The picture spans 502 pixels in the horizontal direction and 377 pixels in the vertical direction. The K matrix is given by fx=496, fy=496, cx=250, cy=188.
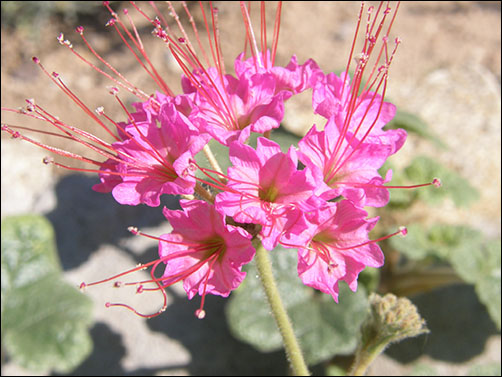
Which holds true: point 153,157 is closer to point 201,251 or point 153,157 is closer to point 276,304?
point 201,251

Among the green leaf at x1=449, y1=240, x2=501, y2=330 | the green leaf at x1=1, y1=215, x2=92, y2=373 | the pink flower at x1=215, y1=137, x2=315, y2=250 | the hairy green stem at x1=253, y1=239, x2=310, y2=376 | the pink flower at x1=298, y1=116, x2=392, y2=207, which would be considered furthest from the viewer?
the green leaf at x1=449, y1=240, x2=501, y2=330

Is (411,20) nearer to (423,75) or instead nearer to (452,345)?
(423,75)

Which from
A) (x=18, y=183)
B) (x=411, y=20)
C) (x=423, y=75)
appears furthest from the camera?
(x=411, y=20)

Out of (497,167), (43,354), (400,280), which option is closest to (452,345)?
(400,280)

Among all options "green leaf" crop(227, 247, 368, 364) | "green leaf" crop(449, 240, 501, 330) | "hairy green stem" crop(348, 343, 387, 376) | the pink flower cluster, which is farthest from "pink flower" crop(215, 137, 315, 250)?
"green leaf" crop(449, 240, 501, 330)

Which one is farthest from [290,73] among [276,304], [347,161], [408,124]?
[408,124]

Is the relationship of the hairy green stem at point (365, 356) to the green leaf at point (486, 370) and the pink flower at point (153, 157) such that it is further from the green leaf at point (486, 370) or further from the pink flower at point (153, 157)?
the pink flower at point (153, 157)

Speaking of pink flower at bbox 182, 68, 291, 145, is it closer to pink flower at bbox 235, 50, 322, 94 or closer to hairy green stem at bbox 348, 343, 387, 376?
pink flower at bbox 235, 50, 322, 94
